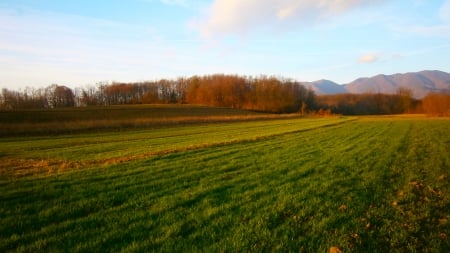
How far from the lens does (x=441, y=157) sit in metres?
15.7

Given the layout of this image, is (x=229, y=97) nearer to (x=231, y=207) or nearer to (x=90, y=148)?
(x=90, y=148)

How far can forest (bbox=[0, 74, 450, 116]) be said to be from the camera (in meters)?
118

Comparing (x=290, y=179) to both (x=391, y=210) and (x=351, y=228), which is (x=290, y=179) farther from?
(x=351, y=228)

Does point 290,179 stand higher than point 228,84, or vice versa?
point 228,84

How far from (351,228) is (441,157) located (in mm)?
12300

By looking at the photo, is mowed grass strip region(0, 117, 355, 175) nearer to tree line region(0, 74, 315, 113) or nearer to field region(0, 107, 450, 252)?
field region(0, 107, 450, 252)

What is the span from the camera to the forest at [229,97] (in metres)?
118

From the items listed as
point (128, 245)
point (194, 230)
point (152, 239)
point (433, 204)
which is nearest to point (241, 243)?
point (194, 230)

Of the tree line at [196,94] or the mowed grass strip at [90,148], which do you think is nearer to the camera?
the mowed grass strip at [90,148]

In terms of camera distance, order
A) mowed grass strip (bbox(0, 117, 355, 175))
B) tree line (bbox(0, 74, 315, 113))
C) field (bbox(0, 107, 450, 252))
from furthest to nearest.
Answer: tree line (bbox(0, 74, 315, 113))
mowed grass strip (bbox(0, 117, 355, 175))
field (bbox(0, 107, 450, 252))

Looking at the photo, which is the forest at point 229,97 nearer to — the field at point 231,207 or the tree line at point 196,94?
the tree line at point 196,94

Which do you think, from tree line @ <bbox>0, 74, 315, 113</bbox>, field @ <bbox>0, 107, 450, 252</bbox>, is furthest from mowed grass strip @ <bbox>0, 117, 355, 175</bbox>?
tree line @ <bbox>0, 74, 315, 113</bbox>

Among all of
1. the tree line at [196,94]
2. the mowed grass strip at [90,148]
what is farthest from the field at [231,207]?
the tree line at [196,94]

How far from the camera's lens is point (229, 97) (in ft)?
422
